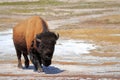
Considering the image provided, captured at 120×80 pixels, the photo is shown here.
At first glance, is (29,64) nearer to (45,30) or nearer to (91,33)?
(45,30)

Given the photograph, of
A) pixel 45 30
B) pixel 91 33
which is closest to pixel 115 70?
pixel 45 30

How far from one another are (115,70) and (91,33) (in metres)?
16.5

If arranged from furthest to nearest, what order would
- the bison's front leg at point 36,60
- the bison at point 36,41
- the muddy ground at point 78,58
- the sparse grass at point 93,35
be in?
the sparse grass at point 93,35
the bison's front leg at point 36,60
the muddy ground at point 78,58
the bison at point 36,41

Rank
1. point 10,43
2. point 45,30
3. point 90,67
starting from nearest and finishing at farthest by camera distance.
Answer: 1. point 45,30
2. point 90,67
3. point 10,43

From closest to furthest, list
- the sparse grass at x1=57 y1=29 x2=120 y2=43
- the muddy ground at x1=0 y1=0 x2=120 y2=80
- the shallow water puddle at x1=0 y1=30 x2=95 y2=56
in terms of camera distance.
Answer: the muddy ground at x1=0 y1=0 x2=120 y2=80, the shallow water puddle at x1=0 y1=30 x2=95 y2=56, the sparse grass at x1=57 y1=29 x2=120 y2=43

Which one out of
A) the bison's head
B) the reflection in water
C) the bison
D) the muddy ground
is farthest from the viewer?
the reflection in water

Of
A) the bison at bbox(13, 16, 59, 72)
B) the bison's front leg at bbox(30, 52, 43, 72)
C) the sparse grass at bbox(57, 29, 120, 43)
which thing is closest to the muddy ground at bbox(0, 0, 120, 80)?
the sparse grass at bbox(57, 29, 120, 43)

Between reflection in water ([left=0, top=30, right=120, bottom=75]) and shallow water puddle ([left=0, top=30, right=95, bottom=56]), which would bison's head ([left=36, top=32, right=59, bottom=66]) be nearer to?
reflection in water ([left=0, top=30, right=120, bottom=75])

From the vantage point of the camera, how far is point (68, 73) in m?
18.2

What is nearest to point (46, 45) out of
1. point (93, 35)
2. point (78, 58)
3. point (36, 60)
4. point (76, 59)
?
point (36, 60)

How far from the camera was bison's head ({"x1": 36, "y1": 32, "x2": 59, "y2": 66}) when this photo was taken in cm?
1661

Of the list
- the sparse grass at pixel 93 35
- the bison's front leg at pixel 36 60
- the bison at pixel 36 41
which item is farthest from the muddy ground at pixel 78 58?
the bison at pixel 36 41

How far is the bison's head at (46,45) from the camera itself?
16.6 m

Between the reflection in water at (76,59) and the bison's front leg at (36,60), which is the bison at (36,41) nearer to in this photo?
the bison's front leg at (36,60)
